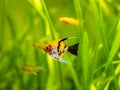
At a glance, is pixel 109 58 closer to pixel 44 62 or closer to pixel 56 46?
pixel 56 46

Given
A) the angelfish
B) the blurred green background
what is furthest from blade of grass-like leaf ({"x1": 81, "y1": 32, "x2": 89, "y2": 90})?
the angelfish

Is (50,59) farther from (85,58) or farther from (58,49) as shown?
(58,49)

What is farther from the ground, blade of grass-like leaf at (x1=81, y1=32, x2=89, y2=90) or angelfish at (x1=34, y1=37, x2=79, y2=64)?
angelfish at (x1=34, y1=37, x2=79, y2=64)

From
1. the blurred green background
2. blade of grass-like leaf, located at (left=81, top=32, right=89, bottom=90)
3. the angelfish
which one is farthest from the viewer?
the blurred green background

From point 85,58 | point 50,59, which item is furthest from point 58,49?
point 50,59

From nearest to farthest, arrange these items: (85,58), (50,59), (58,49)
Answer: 1. (58,49)
2. (85,58)
3. (50,59)

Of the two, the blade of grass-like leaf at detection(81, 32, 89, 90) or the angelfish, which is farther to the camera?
the blade of grass-like leaf at detection(81, 32, 89, 90)

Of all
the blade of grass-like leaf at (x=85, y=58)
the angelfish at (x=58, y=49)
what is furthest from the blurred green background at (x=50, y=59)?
the angelfish at (x=58, y=49)

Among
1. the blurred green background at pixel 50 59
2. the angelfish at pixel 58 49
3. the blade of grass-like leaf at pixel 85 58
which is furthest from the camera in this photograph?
the blurred green background at pixel 50 59

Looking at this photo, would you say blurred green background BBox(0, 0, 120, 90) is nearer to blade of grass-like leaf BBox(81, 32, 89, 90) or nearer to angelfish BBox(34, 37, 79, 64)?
blade of grass-like leaf BBox(81, 32, 89, 90)

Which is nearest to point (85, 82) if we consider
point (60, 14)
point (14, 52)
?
point (14, 52)

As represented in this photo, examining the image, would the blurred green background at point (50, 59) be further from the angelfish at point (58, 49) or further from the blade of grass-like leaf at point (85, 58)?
the angelfish at point (58, 49)
